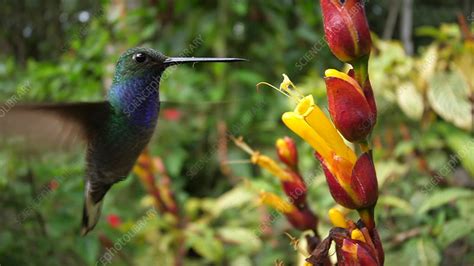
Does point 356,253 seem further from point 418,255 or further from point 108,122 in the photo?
point 418,255

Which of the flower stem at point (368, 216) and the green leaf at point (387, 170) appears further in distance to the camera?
the green leaf at point (387, 170)

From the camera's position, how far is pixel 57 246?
5.44 ft

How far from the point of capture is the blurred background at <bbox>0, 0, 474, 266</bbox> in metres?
1.55

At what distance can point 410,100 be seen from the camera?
192 cm

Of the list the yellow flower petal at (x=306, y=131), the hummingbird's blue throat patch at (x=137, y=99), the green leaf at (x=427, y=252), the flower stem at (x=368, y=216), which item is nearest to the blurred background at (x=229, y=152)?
the green leaf at (x=427, y=252)

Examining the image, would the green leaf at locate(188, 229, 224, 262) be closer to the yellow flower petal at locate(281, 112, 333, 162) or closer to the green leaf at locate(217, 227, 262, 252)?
the green leaf at locate(217, 227, 262, 252)

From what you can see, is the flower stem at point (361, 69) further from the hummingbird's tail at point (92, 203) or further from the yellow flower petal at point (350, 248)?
the hummingbird's tail at point (92, 203)

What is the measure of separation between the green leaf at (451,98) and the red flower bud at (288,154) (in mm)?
1024

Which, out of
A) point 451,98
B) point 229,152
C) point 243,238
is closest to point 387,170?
point 451,98

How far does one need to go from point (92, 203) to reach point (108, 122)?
0.58 ft

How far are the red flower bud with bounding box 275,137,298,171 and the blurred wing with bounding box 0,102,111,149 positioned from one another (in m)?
0.31

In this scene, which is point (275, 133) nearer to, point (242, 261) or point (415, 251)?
point (242, 261)

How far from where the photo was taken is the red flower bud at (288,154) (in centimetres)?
94

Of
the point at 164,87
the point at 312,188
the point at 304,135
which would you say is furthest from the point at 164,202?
the point at 304,135
